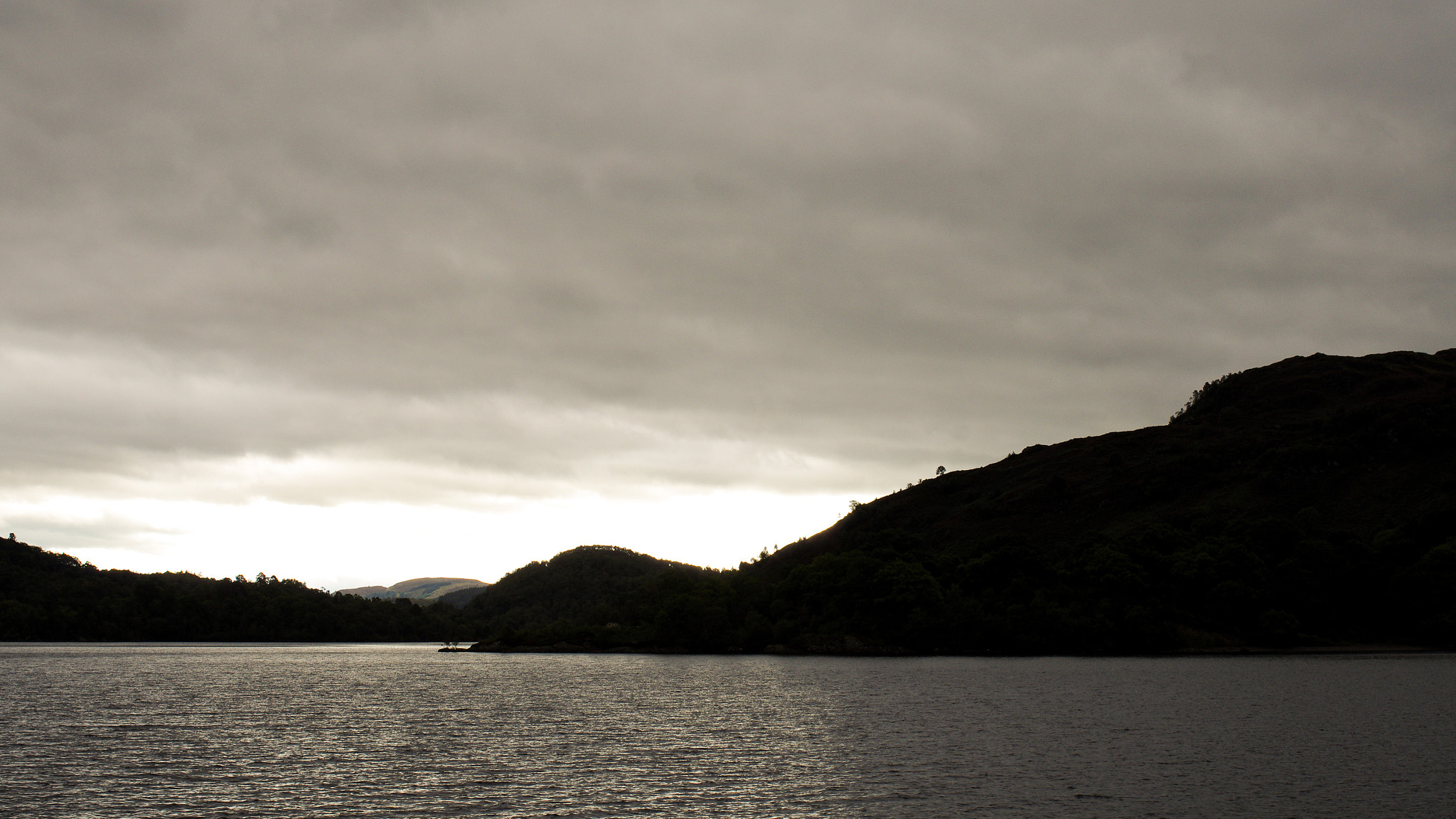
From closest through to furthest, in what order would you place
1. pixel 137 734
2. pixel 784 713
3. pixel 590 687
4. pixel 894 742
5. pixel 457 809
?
pixel 457 809, pixel 894 742, pixel 137 734, pixel 784 713, pixel 590 687

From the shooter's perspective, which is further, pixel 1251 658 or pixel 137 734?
pixel 1251 658

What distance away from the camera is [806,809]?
5047 cm

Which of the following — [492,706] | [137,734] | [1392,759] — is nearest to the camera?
[1392,759]

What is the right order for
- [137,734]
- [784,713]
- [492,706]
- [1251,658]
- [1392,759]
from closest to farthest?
[1392,759] < [137,734] < [784,713] < [492,706] < [1251,658]

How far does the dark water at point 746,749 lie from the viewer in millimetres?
51688

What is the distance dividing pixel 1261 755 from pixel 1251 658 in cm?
13951

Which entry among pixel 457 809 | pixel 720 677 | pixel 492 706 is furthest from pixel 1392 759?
pixel 720 677

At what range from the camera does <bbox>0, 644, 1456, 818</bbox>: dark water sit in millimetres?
51688

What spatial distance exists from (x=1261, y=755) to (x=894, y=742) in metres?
24.7

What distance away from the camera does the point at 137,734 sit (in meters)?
79.5

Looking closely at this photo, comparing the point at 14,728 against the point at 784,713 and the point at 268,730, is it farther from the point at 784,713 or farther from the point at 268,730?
the point at 784,713

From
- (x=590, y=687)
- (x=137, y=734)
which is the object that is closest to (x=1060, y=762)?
(x=137, y=734)

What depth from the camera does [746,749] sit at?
72.6 m

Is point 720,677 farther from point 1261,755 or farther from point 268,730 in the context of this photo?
point 1261,755
